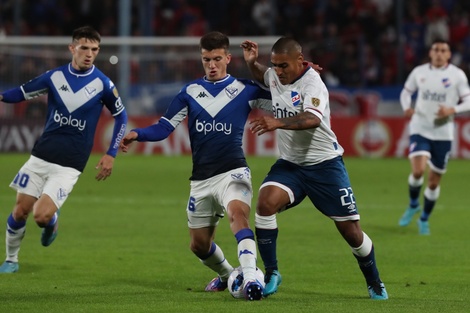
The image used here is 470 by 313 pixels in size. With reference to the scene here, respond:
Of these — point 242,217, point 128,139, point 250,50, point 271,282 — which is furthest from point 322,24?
point 128,139

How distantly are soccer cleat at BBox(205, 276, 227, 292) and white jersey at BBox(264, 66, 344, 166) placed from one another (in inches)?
52.5

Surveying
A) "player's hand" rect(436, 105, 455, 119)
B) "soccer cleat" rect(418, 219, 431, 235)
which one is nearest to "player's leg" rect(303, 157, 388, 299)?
"soccer cleat" rect(418, 219, 431, 235)

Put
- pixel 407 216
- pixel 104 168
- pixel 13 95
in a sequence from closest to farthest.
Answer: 1. pixel 104 168
2. pixel 13 95
3. pixel 407 216

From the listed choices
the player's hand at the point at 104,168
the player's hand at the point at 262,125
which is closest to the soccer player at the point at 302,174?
the player's hand at the point at 262,125

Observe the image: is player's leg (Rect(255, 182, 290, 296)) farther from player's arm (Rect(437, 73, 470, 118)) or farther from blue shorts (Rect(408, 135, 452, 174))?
blue shorts (Rect(408, 135, 452, 174))

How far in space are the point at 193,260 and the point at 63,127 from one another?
7.01ft

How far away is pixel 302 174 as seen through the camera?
348 inches

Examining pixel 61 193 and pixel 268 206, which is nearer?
pixel 268 206

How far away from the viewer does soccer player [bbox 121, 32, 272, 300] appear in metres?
8.96

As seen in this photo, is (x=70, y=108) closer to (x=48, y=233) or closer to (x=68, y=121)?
(x=68, y=121)

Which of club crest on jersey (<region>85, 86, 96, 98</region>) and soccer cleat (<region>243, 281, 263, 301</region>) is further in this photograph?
club crest on jersey (<region>85, 86, 96, 98</region>)

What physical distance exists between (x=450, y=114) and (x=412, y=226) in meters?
1.74

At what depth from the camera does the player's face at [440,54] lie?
565 inches

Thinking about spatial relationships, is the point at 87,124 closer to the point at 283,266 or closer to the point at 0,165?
the point at 283,266
